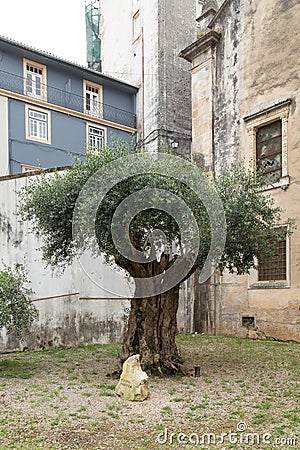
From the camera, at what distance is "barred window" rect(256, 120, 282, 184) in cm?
1450

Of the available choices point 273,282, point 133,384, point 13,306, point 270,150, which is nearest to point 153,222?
point 133,384

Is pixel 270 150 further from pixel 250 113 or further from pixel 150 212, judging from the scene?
pixel 150 212

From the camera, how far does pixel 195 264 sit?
8.91 metres

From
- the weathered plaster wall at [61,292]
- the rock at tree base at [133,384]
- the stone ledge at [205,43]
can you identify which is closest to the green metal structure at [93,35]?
the stone ledge at [205,43]

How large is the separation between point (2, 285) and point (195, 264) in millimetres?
3768

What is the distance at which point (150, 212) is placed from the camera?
26.5 feet

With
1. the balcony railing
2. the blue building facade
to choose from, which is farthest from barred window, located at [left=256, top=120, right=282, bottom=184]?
the balcony railing

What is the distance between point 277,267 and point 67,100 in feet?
51.1

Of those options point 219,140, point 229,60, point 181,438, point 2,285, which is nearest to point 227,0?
point 229,60

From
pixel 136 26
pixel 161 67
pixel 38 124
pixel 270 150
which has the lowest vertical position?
pixel 270 150

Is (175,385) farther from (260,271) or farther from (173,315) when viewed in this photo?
(260,271)

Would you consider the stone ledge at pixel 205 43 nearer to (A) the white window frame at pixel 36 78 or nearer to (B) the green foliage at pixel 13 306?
(A) the white window frame at pixel 36 78

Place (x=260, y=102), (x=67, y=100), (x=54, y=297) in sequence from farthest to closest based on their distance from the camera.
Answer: (x=67, y=100) < (x=260, y=102) < (x=54, y=297)

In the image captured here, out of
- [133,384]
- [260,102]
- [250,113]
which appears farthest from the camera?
[250,113]
